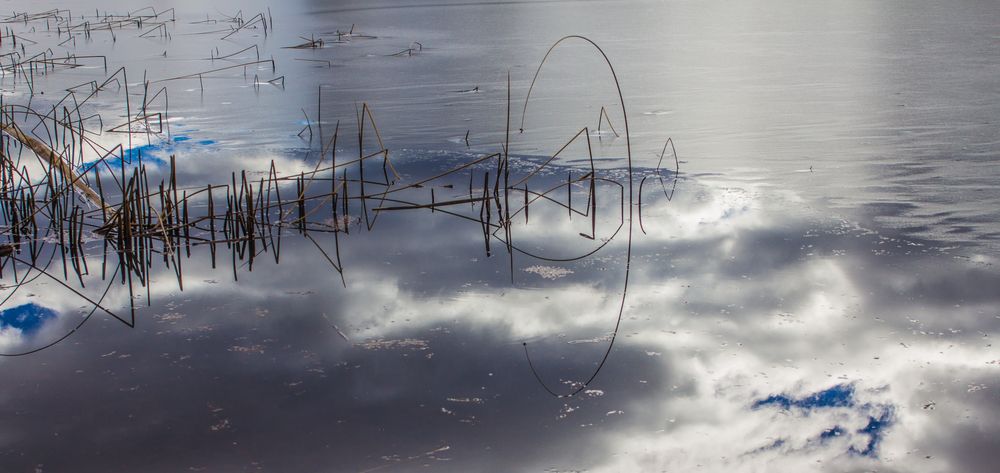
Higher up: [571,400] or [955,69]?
[955,69]

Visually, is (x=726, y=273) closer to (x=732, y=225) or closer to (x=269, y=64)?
(x=732, y=225)

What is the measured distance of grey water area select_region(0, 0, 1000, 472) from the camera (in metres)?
3.21

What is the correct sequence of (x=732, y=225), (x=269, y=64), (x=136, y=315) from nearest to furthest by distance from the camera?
(x=136, y=315), (x=732, y=225), (x=269, y=64)

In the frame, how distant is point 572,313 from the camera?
4.33 meters

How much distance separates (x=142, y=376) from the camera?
3771 mm

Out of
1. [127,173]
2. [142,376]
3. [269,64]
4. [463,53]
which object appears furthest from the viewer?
[463,53]

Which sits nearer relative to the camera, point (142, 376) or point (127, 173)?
point (142, 376)

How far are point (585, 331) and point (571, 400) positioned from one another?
67 centimetres

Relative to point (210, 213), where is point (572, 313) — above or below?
below

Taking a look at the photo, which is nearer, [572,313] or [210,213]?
[572,313]

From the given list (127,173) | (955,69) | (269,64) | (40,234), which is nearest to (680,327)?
(40,234)

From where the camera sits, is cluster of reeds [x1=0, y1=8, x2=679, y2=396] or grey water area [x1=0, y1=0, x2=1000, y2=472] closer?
grey water area [x1=0, y1=0, x2=1000, y2=472]

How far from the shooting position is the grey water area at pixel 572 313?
321 cm

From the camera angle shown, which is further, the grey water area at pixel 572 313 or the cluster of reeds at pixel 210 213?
the cluster of reeds at pixel 210 213
